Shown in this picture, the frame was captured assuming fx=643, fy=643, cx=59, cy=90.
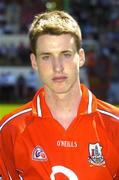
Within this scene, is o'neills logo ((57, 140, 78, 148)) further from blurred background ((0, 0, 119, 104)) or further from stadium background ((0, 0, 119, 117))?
blurred background ((0, 0, 119, 104))

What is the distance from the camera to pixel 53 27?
289cm

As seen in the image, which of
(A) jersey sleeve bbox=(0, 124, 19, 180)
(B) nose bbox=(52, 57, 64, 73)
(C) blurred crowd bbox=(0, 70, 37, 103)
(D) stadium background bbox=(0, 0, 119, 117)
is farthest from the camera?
(D) stadium background bbox=(0, 0, 119, 117)

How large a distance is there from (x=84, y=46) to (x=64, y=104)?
13.0 meters

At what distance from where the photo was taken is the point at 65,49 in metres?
2.87

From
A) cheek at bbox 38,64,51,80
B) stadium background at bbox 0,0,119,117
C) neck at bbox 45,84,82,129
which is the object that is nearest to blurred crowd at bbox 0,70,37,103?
stadium background at bbox 0,0,119,117

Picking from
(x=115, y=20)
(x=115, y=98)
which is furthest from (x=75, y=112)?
(x=115, y=20)

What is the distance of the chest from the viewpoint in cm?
287

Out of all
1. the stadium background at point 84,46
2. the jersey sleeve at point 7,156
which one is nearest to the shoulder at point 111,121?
the jersey sleeve at point 7,156

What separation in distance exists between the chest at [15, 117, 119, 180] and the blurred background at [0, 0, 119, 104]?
11094 millimetres

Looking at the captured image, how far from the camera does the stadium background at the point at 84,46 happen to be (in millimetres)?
14953

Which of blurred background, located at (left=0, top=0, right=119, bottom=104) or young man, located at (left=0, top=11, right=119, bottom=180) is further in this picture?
blurred background, located at (left=0, top=0, right=119, bottom=104)

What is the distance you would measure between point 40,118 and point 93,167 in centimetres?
34

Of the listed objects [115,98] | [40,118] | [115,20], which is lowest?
[115,98]

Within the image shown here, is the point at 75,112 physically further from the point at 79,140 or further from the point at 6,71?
the point at 6,71
